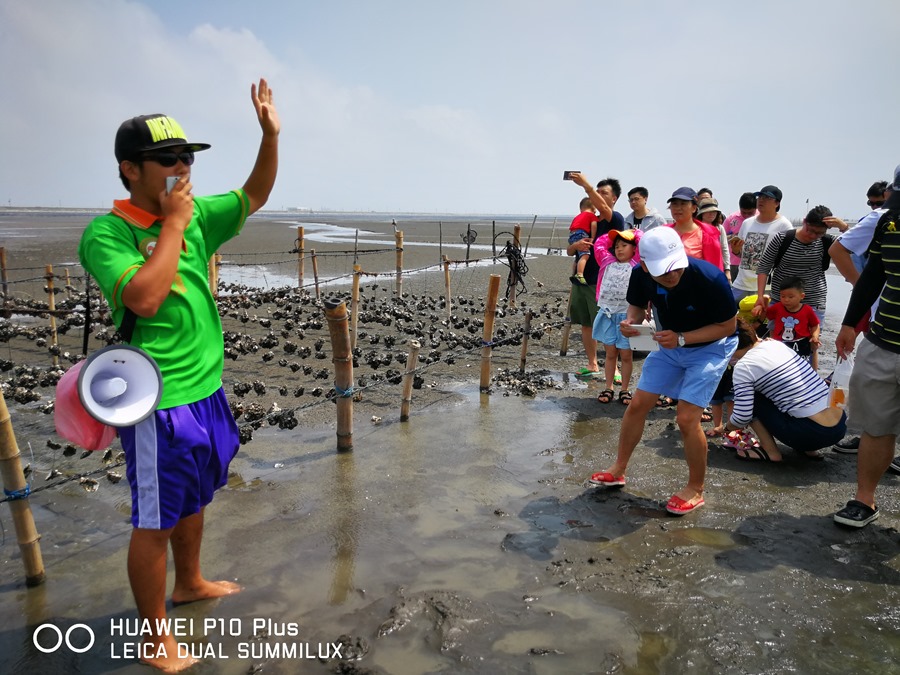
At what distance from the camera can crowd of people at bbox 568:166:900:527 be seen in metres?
3.80

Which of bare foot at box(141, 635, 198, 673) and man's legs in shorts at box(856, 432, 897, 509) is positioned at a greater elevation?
man's legs in shorts at box(856, 432, 897, 509)

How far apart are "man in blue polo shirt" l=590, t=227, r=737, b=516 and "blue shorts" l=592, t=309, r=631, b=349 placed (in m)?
2.06

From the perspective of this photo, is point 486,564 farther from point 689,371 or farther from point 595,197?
point 595,197

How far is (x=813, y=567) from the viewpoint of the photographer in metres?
3.56

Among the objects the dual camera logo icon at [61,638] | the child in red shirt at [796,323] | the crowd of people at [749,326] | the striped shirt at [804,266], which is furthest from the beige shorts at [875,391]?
the dual camera logo icon at [61,638]

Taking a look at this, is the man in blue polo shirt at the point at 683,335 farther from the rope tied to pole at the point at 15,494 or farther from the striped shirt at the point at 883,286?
the rope tied to pole at the point at 15,494

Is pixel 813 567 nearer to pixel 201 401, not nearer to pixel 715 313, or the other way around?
pixel 715 313

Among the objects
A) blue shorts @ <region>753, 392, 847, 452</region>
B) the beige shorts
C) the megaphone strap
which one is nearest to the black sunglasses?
the megaphone strap

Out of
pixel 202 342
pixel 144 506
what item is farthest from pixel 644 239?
pixel 144 506

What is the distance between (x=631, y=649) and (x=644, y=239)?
233 cm

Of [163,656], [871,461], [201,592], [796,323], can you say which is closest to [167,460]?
[163,656]

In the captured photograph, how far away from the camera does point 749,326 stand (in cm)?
530

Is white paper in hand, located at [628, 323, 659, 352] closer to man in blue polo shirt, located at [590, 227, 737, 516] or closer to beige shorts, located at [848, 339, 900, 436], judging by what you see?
man in blue polo shirt, located at [590, 227, 737, 516]

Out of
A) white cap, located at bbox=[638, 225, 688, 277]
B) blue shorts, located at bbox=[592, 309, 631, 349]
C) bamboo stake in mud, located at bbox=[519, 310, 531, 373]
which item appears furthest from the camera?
bamboo stake in mud, located at bbox=[519, 310, 531, 373]
